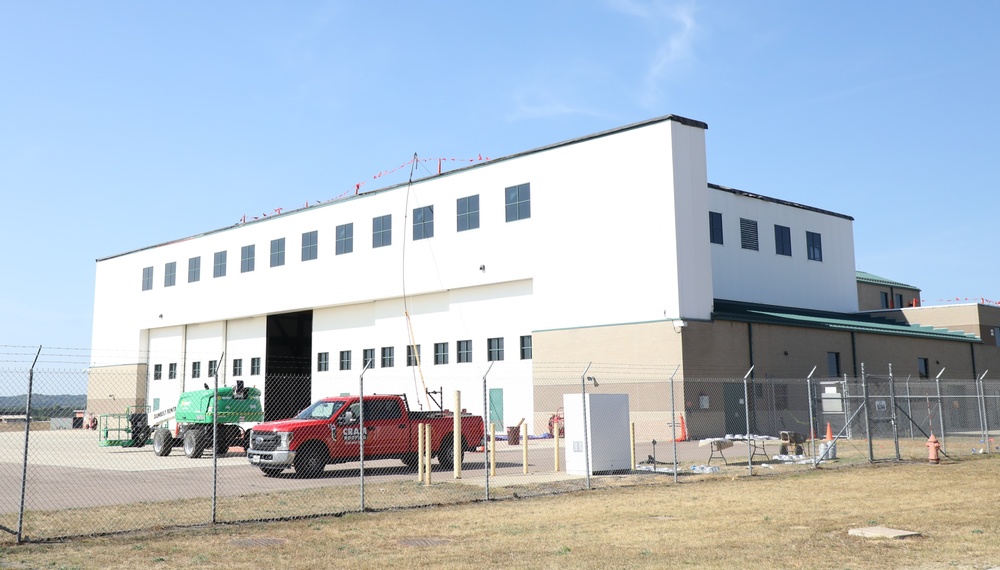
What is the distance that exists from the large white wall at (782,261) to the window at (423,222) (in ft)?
44.9

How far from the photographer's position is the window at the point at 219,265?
56.9 metres

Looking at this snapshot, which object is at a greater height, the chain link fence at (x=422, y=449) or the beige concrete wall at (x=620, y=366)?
the beige concrete wall at (x=620, y=366)

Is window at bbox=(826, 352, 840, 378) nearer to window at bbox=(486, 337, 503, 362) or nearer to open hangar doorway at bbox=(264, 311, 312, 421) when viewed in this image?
window at bbox=(486, 337, 503, 362)

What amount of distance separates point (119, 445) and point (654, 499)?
2905 cm

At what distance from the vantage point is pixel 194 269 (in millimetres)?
59375

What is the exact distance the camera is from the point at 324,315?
5175 centimetres

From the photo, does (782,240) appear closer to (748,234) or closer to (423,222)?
(748,234)

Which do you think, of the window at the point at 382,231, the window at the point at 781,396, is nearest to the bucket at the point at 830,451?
the window at the point at 781,396

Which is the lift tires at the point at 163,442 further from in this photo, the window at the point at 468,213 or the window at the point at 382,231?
the window at the point at 382,231

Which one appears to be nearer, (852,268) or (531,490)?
(531,490)

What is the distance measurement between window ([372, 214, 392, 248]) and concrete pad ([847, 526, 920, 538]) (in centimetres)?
3724

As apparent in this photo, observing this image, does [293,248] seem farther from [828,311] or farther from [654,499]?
[654,499]

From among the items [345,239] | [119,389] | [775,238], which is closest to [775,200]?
[775,238]

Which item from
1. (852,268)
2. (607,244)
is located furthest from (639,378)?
(852,268)
